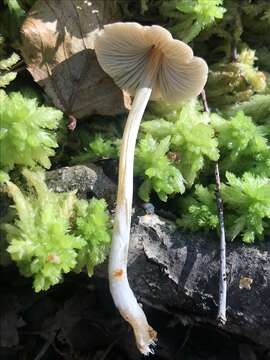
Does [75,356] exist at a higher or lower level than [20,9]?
lower

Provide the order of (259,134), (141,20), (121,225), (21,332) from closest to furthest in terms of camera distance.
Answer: (121,225) < (21,332) < (259,134) < (141,20)

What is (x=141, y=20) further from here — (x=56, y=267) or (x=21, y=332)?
(x=21, y=332)

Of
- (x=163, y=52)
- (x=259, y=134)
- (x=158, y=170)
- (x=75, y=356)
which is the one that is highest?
(x=163, y=52)

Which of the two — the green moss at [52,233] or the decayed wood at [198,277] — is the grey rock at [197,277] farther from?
the green moss at [52,233]

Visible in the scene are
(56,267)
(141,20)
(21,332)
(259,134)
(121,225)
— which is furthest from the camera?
(141,20)

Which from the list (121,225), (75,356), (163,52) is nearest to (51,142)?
(121,225)

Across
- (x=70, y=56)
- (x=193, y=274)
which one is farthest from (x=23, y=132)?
(x=193, y=274)

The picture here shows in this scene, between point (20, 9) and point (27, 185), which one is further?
point (20, 9)

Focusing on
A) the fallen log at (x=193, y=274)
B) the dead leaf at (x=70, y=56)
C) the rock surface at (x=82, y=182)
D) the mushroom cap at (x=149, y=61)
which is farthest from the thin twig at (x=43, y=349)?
the mushroom cap at (x=149, y=61)
